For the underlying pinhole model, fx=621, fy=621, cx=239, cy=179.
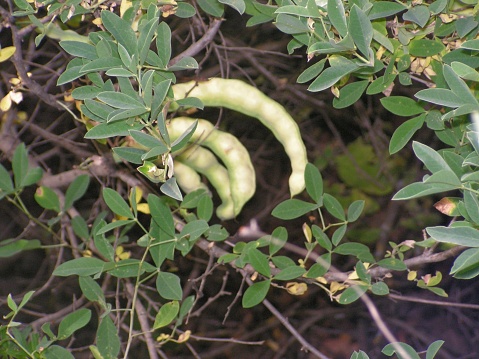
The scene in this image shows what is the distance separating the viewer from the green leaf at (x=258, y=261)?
95cm

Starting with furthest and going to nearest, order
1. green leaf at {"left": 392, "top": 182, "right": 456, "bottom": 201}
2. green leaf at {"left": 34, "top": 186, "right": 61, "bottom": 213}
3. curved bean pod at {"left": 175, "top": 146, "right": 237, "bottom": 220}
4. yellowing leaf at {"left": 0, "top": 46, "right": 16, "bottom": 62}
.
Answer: green leaf at {"left": 34, "top": 186, "right": 61, "bottom": 213}, curved bean pod at {"left": 175, "top": 146, "right": 237, "bottom": 220}, yellowing leaf at {"left": 0, "top": 46, "right": 16, "bottom": 62}, green leaf at {"left": 392, "top": 182, "right": 456, "bottom": 201}

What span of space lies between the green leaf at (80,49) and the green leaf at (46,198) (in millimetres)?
517

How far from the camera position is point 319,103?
178cm

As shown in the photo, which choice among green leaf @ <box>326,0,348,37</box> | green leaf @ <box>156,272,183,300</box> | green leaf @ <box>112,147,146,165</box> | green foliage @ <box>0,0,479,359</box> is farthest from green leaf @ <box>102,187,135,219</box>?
green leaf @ <box>326,0,348,37</box>

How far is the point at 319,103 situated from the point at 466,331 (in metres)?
1.02

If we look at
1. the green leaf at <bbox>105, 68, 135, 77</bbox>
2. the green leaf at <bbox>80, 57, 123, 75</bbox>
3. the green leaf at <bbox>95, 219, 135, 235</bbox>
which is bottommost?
the green leaf at <bbox>95, 219, 135, 235</bbox>

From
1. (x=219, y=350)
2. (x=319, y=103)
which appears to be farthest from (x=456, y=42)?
(x=219, y=350)

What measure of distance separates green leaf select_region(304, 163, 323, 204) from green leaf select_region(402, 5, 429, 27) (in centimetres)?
31

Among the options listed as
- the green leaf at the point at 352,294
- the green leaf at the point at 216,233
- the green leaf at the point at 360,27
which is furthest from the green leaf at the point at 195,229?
the green leaf at the point at 360,27

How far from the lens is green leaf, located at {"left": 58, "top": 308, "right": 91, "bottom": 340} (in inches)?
36.5

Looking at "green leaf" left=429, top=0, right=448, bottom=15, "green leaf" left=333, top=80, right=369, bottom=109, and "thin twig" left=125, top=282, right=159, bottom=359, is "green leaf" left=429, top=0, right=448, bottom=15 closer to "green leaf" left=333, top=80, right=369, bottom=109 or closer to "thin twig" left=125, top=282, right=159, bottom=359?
"green leaf" left=333, top=80, right=369, bottom=109

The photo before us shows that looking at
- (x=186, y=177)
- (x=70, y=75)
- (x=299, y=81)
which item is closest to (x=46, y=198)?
(x=186, y=177)

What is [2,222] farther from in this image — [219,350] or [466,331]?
[466,331]

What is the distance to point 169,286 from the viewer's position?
0.93 meters
